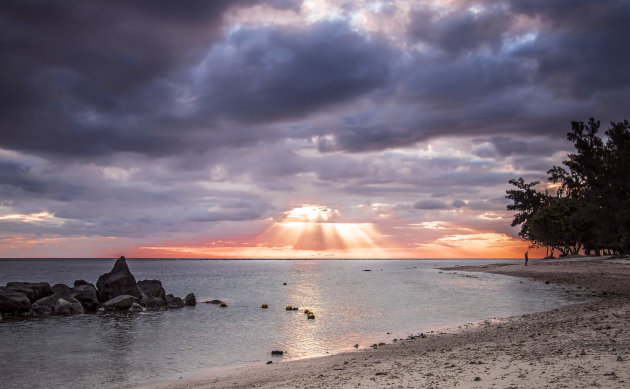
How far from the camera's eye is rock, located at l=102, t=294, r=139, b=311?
42188mm

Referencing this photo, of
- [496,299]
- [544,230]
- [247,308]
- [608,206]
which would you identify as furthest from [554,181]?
[247,308]

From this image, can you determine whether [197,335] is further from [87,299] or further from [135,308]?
[87,299]

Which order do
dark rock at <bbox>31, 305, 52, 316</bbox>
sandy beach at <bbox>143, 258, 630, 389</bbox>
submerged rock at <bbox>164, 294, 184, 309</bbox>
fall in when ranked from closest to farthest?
sandy beach at <bbox>143, 258, 630, 389</bbox>, dark rock at <bbox>31, 305, 52, 316</bbox>, submerged rock at <bbox>164, 294, 184, 309</bbox>

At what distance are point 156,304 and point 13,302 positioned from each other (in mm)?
12063

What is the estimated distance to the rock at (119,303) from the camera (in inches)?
1661

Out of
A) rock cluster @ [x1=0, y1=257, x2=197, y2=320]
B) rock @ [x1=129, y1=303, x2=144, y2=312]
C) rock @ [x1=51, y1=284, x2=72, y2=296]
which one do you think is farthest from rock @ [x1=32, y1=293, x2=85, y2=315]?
rock @ [x1=129, y1=303, x2=144, y2=312]

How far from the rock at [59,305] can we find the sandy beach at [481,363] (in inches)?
1169

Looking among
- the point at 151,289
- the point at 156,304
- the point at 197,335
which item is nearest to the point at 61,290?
the point at 151,289

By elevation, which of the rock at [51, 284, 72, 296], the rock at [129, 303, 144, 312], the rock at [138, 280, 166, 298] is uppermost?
the rock at [51, 284, 72, 296]

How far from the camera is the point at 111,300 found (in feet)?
141

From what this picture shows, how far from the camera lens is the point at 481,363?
1243cm

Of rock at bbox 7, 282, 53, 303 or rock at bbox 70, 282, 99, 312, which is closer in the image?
rock at bbox 70, 282, 99, 312

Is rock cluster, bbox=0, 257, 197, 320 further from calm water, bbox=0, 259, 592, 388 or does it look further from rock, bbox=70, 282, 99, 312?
calm water, bbox=0, 259, 592, 388

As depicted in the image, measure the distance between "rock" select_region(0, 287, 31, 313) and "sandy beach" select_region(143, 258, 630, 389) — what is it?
31.4 m
